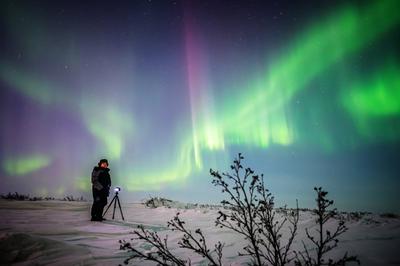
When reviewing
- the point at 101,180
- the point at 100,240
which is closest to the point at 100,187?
the point at 101,180

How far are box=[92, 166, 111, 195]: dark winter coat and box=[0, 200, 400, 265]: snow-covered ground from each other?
1.23 metres

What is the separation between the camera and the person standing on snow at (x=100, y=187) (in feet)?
33.9

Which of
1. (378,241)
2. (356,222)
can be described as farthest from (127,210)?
(378,241)

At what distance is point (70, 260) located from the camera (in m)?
5.39

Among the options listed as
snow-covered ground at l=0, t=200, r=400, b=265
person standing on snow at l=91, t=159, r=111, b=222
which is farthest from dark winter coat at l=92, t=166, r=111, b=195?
snow-covered ground at l=0, t=200, r=400, b=265

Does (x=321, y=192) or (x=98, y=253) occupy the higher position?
(x=321, y=192)

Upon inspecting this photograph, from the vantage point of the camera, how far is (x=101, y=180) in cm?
1111

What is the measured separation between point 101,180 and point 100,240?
426cm

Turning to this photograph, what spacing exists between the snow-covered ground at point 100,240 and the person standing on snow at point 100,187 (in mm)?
495

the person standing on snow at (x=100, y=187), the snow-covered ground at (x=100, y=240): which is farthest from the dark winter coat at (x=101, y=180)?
the snow-covered ground at (x=100, y=240)

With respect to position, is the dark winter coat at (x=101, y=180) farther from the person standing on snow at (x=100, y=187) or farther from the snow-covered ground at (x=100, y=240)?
the snow-covered ground at (x=100, y=240)

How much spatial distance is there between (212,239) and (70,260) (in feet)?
10.8

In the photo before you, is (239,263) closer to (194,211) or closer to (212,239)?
(212,239)

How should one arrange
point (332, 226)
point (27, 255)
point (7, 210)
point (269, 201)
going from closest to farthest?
point (269, 201), point (27, 255), point (332, 226), point (7, 210)
